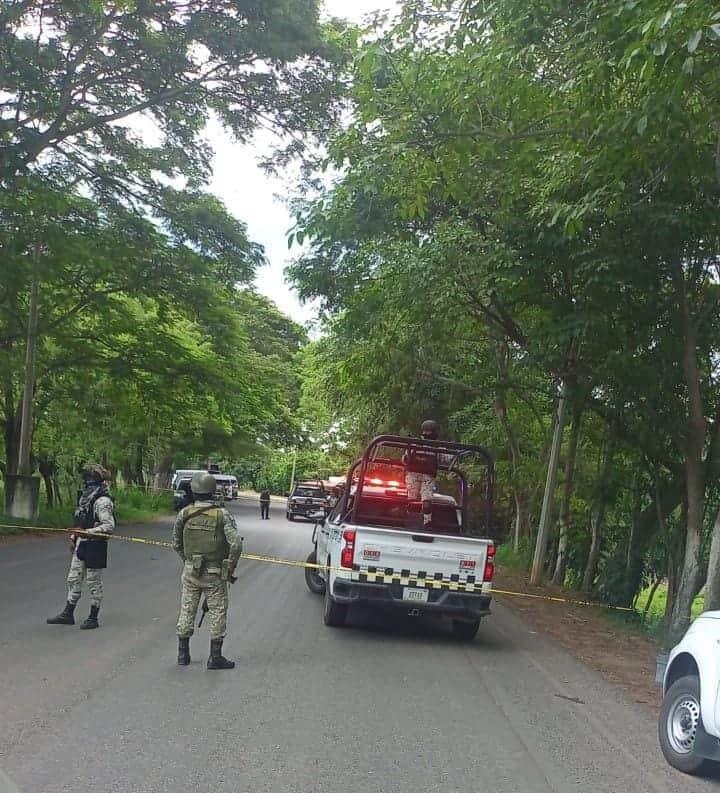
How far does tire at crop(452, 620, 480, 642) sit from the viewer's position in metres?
10.4

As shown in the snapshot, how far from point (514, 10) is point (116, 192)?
41.2 ft

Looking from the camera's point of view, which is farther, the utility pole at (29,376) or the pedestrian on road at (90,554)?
the utility pole at (29,376)

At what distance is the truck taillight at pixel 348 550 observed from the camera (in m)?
9.84

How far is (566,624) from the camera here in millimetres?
13117

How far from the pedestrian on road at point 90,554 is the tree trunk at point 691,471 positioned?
7.22 meters

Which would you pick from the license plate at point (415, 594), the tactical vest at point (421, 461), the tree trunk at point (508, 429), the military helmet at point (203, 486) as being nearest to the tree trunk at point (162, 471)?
the tree trunk at point (508, 429)

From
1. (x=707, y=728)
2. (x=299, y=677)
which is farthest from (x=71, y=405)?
(x=707, y=728)

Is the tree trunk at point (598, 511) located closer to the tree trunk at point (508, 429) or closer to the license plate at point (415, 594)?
the tree trunk at point (508, 429)

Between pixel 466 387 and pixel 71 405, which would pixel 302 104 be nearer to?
pixel 466 387

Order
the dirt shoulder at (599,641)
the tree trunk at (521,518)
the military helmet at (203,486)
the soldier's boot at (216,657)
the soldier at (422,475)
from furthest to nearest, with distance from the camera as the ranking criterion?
the tree trunk at (521,518) → the soldier at (422,475) → the dirt shoulder at (599,641) → the military helmet at (203,486) → the soldier's boot at (216,657)

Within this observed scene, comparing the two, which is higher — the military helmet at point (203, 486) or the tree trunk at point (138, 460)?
the military helmet at point (203, 486)

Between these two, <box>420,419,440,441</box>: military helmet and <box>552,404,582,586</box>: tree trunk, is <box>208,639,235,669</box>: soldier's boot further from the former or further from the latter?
<box>552,404,582,586</box>: tree trunk

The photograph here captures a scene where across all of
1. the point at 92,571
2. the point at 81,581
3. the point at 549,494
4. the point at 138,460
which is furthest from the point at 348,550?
the point at 138,460

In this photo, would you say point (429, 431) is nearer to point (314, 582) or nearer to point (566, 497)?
point (314, 582)
